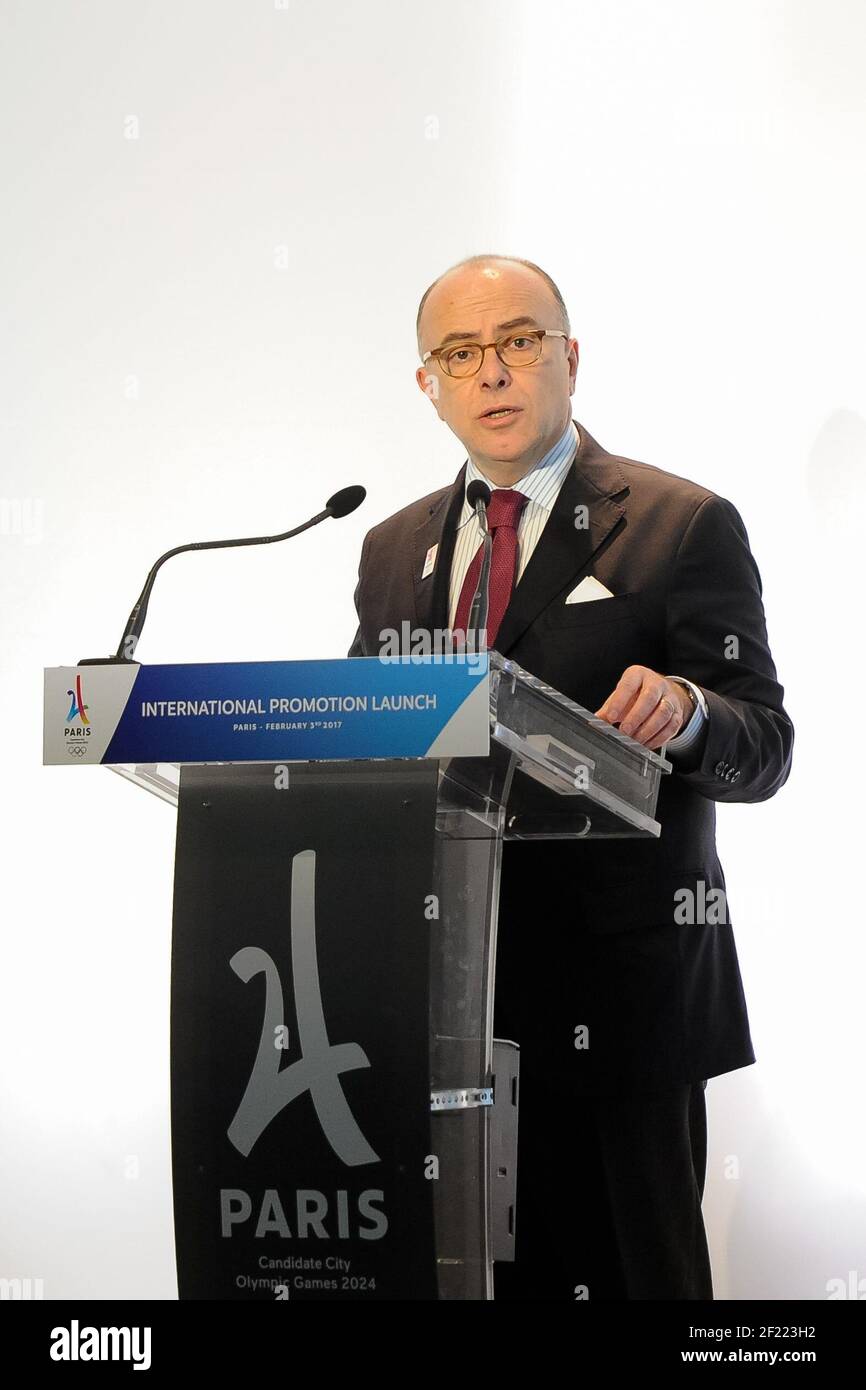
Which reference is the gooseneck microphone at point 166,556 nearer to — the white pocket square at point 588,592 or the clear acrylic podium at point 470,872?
the clear acrylic podium at point 470,872

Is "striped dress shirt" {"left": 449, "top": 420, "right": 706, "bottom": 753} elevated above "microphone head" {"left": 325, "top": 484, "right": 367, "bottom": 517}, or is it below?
above

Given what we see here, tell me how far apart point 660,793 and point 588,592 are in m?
0.31

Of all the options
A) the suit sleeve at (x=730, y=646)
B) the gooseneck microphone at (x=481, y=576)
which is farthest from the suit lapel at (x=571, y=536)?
the gooseneck microphone at (x=481, y=576)

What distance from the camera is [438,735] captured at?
1.41 meters

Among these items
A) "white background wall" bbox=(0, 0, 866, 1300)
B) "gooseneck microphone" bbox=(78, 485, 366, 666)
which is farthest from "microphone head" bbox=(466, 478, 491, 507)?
"white background wall" bbox=(0, 0, 866, 1300)

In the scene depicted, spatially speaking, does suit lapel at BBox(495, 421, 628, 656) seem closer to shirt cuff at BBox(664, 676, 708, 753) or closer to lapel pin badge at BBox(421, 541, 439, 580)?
lapel pin badge at BBox(421, 541, 439, 580)

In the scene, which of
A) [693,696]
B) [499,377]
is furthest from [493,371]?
[693,696]

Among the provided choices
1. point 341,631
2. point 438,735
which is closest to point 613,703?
point 438,735

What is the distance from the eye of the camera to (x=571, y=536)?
217 centimetres

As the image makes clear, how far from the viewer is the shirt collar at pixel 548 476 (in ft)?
7.43

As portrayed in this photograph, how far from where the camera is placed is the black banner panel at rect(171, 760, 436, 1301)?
4.74 feet

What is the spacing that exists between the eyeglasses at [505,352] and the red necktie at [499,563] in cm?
22

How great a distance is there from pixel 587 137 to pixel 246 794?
2346mm
